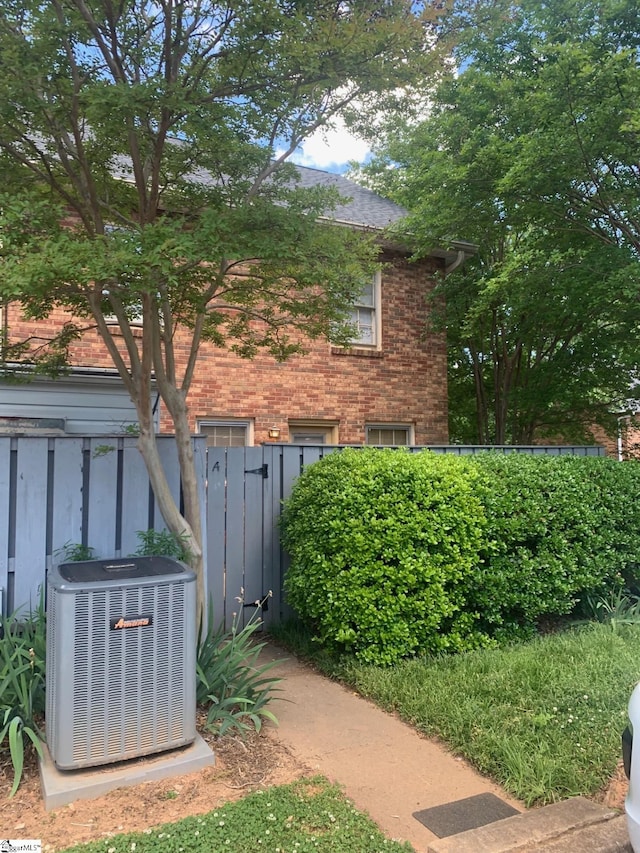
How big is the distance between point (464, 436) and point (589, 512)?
9509 mm

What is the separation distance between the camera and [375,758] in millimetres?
3668

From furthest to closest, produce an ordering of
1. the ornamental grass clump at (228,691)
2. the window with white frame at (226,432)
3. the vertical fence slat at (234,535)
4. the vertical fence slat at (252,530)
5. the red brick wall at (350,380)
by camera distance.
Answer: the window with white frame at (226,432) → the red brick wall at (350,380) → the vertical fence slat at (252,530) → the vertical fence slat at (234,535) → the ornamental grass clump at (228,691)

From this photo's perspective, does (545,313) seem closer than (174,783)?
No

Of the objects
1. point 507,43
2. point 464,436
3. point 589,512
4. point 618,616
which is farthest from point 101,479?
point 464,436

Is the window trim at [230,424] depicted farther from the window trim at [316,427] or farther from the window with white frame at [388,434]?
the window with white frame at [388,434]

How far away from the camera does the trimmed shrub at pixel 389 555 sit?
4.86 meters

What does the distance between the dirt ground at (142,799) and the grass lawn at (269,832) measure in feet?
0.44

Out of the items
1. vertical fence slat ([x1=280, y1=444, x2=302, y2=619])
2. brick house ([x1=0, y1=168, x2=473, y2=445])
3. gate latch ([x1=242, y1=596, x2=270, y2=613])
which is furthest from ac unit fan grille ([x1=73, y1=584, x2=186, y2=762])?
brick house ([x1=0, y1=168, x2=473, y2=445])

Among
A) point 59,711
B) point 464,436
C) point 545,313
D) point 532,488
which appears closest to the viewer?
point 59,711

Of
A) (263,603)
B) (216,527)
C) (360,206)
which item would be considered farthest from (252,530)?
(360,206)

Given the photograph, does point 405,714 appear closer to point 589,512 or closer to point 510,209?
point 589,512

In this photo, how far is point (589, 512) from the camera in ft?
19.4

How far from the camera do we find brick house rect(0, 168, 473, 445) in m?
8.20

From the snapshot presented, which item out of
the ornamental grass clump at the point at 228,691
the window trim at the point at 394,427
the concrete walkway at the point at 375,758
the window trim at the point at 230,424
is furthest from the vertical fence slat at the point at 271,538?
the window trim at the point at 394,427
